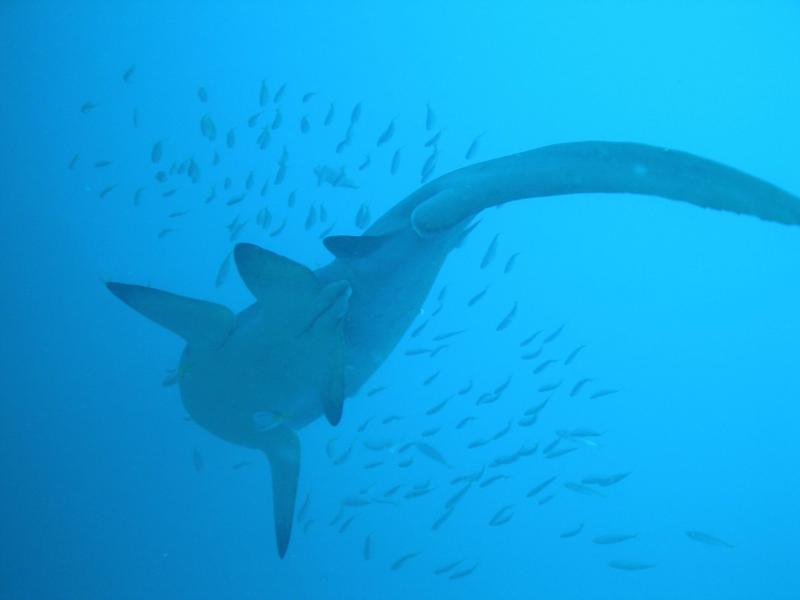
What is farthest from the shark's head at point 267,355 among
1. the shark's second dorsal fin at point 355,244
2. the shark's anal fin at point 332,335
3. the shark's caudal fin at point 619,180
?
the shark's caudal fin at point 619,180

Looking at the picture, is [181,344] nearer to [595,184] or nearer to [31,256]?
[31,256]

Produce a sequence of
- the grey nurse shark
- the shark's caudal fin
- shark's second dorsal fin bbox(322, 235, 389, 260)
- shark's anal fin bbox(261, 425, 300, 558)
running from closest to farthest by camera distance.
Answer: the shark's caudal fin
the grey nurse shark
shark's second dorsal fin bbox(322, 235, 389, 260)
shark's anal fin bbox(261, 425, 300, 558)

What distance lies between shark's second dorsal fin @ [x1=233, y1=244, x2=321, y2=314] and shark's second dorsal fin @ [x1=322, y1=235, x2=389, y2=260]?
0.72ft

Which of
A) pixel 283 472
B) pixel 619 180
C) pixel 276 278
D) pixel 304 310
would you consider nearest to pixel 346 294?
pixel 304 310

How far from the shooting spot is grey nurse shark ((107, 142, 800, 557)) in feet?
7.81

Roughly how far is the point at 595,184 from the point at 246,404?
271cm

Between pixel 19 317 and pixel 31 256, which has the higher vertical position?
pixel 31 256

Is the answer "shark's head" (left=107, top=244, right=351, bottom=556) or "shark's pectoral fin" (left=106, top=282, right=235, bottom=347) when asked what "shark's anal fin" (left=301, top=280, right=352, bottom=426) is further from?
"shark's pectoral fin" (left=106, top=282, right=235, bottom=347)

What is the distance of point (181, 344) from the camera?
47.0 ft

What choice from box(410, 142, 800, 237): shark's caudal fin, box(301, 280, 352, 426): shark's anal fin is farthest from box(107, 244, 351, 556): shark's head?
box(410, 142, 800, 237): shark's caudal fin

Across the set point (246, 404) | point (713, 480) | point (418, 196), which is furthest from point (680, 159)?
point (713, 480)

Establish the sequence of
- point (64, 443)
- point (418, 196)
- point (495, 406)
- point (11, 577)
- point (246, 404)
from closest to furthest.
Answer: point (418, 196) < point (246, 404) < point (11, 577) < point (64, 443) < point (495, 406)

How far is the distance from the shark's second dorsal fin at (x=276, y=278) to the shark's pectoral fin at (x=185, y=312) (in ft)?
1.31

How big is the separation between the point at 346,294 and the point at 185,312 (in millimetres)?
1204
